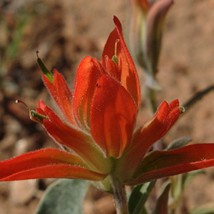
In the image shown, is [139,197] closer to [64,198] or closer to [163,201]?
[163,201]

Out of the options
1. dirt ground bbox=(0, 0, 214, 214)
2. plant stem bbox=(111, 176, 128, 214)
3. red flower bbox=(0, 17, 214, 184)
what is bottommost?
dirt ground bbox=(0, 0, 214, 214)

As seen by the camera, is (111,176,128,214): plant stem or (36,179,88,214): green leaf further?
(36,179,88,214): green leaf

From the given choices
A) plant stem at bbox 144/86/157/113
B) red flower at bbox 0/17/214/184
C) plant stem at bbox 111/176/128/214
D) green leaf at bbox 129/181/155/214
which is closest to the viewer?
red flower at bbox 0/17/214/184

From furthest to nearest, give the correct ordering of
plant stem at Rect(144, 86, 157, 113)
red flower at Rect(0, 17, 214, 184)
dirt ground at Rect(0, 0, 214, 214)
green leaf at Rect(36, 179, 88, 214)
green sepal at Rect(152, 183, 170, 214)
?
dirt ground at Rect(0, 0, 214, 214) < plant stem at Rect(144, 86, 157, 113) < green leaf at Rect(36, 179, 88, 214) < green sepal at Rect(152, 183, 170, 214) < red flower at Rect(0, 17, 214, 184)

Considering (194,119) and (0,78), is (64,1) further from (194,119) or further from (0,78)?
(194,119)

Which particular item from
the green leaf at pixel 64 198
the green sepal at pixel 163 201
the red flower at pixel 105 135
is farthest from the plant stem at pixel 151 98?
the red flower at pixel 105 135

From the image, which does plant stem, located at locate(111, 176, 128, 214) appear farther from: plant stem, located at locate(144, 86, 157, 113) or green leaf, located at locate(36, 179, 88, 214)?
plant stem, located at locate(144, 86, 157, 113)

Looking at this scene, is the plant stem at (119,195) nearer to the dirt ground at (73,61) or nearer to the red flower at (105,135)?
the red flower at (105,135)

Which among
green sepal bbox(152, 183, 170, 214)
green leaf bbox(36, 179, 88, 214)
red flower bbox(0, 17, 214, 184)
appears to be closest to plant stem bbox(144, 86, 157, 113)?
green leaf bbox(36, 179, 88, 214)
